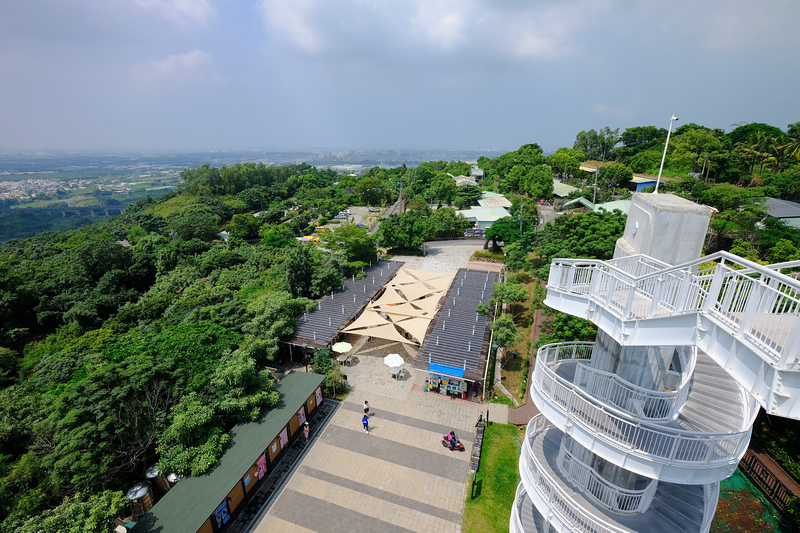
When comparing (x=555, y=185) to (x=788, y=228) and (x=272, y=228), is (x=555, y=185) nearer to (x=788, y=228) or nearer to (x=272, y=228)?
(x=788, y=228)

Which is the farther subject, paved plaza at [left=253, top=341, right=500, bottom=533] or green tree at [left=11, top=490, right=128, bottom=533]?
paved plaza at [left=253, top=341, right=500, bottom=533]

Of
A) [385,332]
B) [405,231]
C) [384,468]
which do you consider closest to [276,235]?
[405,231]

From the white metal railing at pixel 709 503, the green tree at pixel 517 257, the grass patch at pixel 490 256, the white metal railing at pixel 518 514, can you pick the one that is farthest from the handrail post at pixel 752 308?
the grass patch at pixel 490 256

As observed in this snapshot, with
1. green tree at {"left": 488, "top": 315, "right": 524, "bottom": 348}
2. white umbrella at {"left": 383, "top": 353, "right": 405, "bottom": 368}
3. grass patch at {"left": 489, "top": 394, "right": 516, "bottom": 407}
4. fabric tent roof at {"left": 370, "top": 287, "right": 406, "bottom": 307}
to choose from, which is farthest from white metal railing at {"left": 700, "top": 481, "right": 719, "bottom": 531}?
fabric tent roof at {"left": 370, "top": 287, "right": 406, "bottom": 307}

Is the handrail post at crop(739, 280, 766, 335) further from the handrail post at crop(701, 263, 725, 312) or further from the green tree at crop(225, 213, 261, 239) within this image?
the green tree at crop(225, 213, 261, 239)

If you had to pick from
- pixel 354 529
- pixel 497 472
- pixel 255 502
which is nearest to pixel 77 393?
pixel 255 502

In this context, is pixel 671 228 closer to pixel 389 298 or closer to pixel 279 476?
pixel 279 476

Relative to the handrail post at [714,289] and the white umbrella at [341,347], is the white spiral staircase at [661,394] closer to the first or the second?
the handrail post at [714,289]

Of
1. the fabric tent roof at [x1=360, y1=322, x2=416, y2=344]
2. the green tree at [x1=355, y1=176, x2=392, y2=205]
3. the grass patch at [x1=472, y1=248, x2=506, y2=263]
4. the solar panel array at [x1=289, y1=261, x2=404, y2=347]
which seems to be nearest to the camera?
the fabric tent roof at [x1=360, y1=322, x2=416, y2=344]
